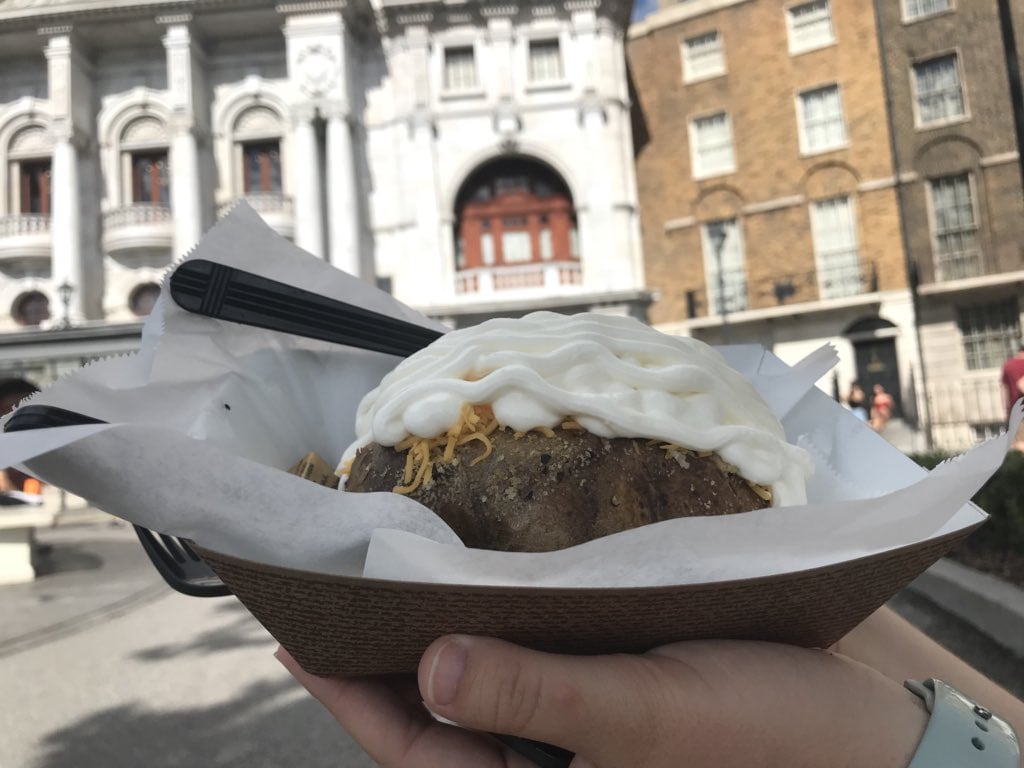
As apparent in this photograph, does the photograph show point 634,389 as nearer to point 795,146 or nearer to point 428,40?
point 428,40

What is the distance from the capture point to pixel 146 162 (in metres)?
21.1

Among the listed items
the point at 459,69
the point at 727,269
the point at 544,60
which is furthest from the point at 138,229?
the point at 727,269

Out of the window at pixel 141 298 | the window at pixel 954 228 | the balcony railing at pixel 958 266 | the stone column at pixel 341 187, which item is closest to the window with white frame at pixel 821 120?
the window at pixel 954 228

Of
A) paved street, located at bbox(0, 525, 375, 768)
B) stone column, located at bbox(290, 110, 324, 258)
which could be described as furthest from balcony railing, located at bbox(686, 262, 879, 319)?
paved street, located at bbox(0, 525, 375, 768)

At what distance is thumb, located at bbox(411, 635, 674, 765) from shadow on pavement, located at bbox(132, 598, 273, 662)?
13.6 feet

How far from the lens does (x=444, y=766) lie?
1.30 metres

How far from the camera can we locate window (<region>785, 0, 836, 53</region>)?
21.3 meters

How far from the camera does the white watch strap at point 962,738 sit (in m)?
1.21

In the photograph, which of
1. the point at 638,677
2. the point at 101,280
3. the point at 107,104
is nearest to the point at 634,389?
the point at 638,677

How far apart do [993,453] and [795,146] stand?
917 inches

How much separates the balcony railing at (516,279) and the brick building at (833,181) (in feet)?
12.2

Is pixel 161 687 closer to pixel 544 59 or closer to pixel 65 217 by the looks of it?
pixel 65 217

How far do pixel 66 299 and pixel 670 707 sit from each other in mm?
20705

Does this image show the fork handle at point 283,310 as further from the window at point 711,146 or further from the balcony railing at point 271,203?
the window at point 711,146
